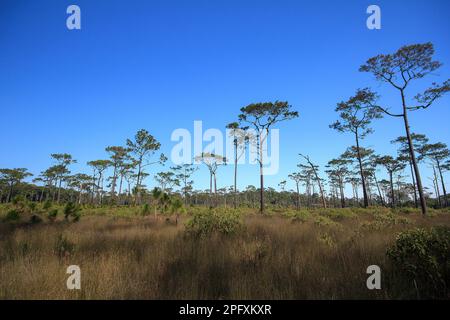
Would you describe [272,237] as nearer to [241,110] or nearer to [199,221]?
[199,221]

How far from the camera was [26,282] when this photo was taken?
2.96 m

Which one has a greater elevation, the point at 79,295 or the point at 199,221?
the point at 199,221

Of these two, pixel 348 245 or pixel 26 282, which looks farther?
pixel 348 245

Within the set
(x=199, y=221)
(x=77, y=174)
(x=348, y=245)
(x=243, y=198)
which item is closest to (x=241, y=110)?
(x=199, y=221)

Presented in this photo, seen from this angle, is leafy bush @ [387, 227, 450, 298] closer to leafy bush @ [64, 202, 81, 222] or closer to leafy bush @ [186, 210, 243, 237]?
leafy bush @ [186, 210, 243, 237]

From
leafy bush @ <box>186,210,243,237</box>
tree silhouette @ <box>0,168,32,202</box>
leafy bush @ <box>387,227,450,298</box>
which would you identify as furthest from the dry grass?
tree silhouette @ <box>0,168,32,202</box>

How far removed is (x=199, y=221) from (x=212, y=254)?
2.96 meters

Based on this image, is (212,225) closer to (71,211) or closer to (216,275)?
(216,275)

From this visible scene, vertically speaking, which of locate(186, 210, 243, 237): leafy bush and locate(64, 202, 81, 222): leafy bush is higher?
locate(64, 202, 81, 222): leafy bush

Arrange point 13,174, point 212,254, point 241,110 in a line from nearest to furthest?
point 212,254 < point 241,110 < point 13,174

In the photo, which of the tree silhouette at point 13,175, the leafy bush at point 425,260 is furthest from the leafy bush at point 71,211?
the tree silhouette at point 13,175

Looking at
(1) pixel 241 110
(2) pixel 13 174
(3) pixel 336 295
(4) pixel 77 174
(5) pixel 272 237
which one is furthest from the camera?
(4) pixel 77 174

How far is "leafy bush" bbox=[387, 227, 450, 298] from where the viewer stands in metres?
2.85
